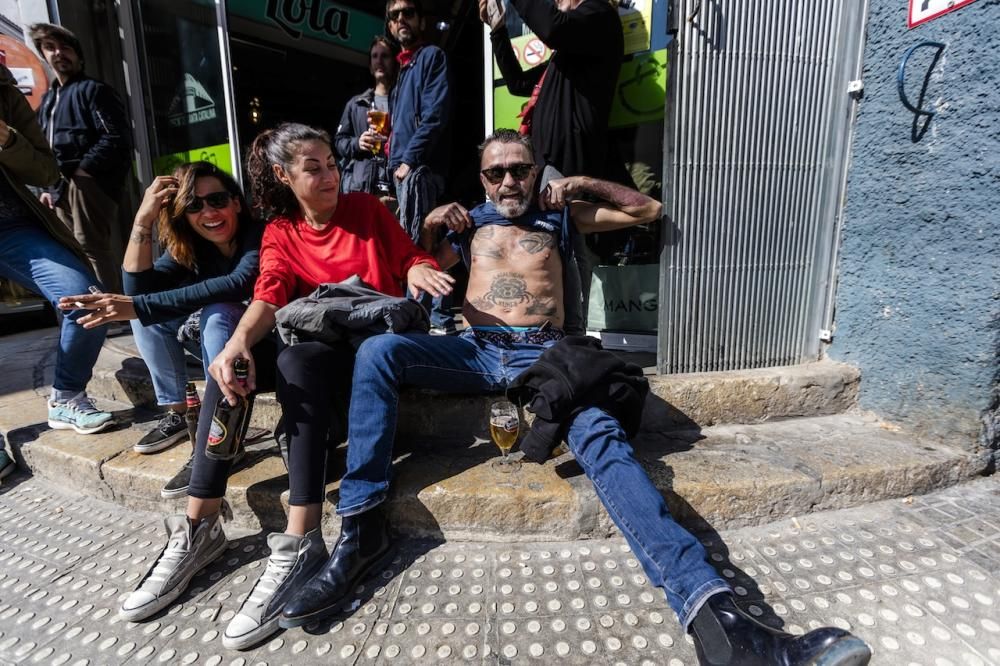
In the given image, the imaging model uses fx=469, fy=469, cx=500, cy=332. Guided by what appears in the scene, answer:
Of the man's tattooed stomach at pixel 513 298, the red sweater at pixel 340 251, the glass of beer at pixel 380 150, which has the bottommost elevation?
the man's tattooed stomach at pixel 513 298

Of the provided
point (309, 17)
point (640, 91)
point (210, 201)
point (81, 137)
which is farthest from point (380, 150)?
point (309, 17)

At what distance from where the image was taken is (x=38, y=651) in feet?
5.32

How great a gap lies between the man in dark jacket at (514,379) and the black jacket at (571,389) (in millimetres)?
47

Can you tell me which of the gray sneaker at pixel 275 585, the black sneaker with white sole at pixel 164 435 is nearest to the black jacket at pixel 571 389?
the gray sneaker at pixel 275 585

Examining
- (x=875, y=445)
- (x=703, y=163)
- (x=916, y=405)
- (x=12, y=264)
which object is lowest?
(x=875, y=445)

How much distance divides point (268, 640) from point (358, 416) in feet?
2.68

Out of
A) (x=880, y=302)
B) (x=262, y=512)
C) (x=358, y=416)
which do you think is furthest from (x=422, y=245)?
(x=880, y=302)

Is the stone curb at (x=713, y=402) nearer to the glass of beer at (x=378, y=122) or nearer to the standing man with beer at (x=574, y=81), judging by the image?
the standing man with beer at (x=574, y=81)

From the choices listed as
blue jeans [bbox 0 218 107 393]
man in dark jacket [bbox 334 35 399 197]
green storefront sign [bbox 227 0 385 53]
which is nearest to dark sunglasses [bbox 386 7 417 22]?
man in dark jacket [bbox 334 35 399 197]

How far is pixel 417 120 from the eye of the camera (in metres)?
3.18

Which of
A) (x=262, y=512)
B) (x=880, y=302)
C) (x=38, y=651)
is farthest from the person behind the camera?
(x=880, y=302)

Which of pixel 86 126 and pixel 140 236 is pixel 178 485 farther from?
pixel 86 126

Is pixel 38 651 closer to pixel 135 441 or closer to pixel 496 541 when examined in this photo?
pixel 135 441

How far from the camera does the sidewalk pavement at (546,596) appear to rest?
1536 millimetres
